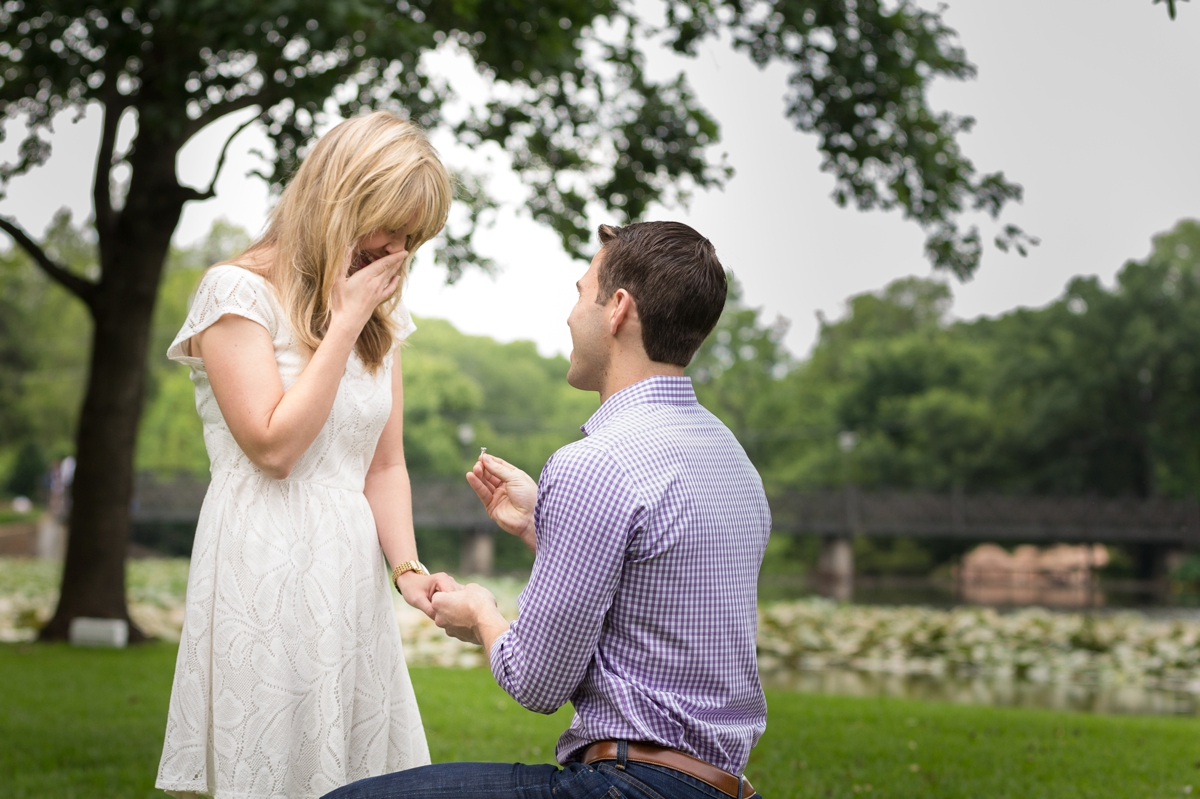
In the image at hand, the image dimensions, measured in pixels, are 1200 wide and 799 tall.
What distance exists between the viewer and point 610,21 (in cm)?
763

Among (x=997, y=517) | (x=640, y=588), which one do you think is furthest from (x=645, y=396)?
(x=997, y=517)

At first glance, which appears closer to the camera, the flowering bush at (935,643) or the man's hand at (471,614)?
the man's hand at (471,614)

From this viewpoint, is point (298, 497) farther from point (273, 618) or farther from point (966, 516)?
point (966, 516)

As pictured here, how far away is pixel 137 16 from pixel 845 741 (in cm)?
596

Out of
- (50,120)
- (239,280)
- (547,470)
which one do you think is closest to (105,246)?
(50,120)

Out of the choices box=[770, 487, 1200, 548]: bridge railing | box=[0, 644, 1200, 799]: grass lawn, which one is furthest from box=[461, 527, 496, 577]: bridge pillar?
box=[0, 644, 1200, 799]: grass lawn

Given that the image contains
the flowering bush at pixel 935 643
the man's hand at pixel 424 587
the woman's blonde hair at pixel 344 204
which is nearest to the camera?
the man's hand at pixel 424 587

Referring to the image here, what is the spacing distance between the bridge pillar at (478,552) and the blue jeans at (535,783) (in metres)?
37.8

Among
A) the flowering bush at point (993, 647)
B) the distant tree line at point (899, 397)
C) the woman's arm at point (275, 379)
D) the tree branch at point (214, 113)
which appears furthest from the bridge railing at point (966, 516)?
the woman's arm at point (275, 379)

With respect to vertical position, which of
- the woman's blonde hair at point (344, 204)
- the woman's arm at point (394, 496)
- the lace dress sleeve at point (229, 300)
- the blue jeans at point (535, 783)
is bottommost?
the blue jeans at point (535, 783)

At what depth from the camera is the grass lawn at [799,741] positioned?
4.91 metres

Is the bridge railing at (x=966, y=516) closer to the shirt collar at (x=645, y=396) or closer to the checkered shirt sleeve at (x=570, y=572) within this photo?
the shirt collar at (x=645, y=396)

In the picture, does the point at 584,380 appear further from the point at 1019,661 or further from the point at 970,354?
the point at 970,354

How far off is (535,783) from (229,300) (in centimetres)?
100
